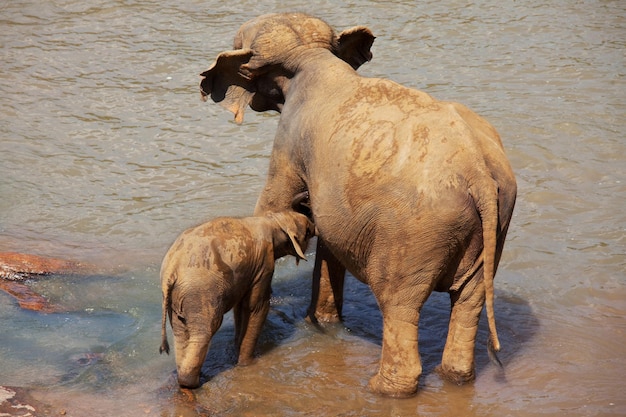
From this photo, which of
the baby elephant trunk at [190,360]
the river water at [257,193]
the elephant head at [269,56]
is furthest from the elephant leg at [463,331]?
the elephant head at [269,56]

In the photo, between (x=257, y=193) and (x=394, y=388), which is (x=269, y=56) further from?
(x=257, y=193)

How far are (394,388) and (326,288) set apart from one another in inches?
55.9

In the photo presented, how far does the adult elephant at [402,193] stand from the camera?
520cm

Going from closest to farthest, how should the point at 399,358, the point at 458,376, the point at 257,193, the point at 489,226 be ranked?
the point at 489,226 → the point at 399,358 → the point at 458,376 → the point at 257,193

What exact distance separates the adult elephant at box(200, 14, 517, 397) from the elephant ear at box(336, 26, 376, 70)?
24.5 inches

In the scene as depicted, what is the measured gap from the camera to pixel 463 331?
5.68 meters

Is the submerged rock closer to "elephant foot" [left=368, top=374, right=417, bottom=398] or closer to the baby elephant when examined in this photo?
the baby elephant

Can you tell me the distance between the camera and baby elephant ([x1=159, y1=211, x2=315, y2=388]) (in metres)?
5.81

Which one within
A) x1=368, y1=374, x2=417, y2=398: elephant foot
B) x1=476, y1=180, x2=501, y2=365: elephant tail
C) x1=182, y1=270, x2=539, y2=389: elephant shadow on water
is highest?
x1=476, y1=180, x2=501, y2=365: elephant tail

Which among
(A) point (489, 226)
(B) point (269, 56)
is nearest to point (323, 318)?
(B) point (269, 56)

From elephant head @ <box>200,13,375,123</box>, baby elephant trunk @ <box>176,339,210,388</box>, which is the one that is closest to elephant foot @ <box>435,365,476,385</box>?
baby elephant trunk @ <box>176,339,210,388</box>

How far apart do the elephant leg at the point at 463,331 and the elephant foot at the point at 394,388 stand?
0.96ft

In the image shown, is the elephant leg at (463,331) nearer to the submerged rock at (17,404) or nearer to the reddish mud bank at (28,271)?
the submerged rock at (17,404)

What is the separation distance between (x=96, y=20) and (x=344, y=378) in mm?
9952
